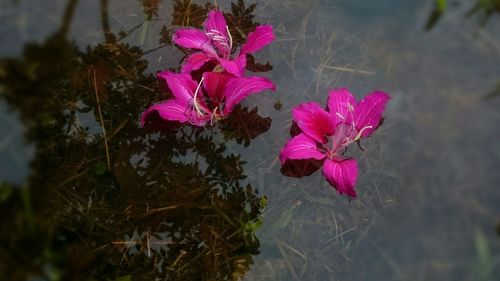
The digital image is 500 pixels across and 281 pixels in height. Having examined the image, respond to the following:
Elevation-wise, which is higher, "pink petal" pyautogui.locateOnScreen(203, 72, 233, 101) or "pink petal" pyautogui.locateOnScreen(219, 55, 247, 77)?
"pink petal" pyautogui.locateOnScreen(219, 55, 247, 77)

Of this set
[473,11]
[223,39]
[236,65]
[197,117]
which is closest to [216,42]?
[223,39]

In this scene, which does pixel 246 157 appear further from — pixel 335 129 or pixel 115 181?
pixel 115 181

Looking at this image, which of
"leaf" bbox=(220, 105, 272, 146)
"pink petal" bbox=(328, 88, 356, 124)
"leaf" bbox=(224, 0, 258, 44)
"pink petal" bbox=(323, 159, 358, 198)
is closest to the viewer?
"pink petal" bbox=(323, 159, 358, 198)

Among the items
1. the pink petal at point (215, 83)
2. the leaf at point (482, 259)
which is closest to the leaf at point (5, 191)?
the pink petal at point (215, 83)

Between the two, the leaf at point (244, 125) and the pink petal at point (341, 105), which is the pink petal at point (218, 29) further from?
the pink petal at point (341, 105)

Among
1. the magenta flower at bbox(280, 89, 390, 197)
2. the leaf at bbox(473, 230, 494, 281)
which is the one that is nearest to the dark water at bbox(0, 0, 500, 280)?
the leaf at bbox(473, 230, 494, 281)

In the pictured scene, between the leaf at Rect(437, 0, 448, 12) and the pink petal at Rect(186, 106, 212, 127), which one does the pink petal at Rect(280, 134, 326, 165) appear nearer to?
the pink petal at Rect(186, 106, 212, 127)
